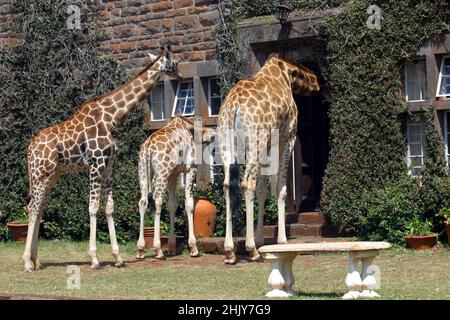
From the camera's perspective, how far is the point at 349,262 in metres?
12.3

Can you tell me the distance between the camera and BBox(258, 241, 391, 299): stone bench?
12156 millimetres

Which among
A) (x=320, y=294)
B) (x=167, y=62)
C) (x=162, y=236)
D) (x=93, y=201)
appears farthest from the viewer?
(x=162, y=236)

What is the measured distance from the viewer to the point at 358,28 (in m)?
19.5

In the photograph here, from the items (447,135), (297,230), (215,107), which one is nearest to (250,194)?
(297,230)

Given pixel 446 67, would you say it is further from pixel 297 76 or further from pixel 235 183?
pixel 235 183

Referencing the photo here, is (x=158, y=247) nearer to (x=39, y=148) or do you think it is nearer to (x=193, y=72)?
(x=39, y=148)

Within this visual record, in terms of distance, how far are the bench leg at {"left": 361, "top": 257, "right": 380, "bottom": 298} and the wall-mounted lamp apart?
848cm

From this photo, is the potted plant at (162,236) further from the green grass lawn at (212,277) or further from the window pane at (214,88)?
the window pane at (214,88)

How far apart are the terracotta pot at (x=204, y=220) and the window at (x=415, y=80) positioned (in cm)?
413

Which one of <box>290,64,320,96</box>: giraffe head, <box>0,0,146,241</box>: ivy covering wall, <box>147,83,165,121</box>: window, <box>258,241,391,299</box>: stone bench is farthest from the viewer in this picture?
<box>147,83,165,121</box>: window

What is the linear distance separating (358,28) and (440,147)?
8.55 feet

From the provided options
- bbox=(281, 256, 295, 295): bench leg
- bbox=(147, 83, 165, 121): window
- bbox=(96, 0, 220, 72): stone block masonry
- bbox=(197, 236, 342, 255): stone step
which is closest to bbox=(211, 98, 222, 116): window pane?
bbox=(96, 0, 220, 72): stone block masonry

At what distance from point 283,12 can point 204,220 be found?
4042 millimetres

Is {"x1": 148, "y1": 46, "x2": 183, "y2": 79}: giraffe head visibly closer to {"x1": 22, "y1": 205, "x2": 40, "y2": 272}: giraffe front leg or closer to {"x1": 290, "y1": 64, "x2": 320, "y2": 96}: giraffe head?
A: {"x1": 290, "y1": 64, "x2": 320, "y2": 96}: giraffe head
